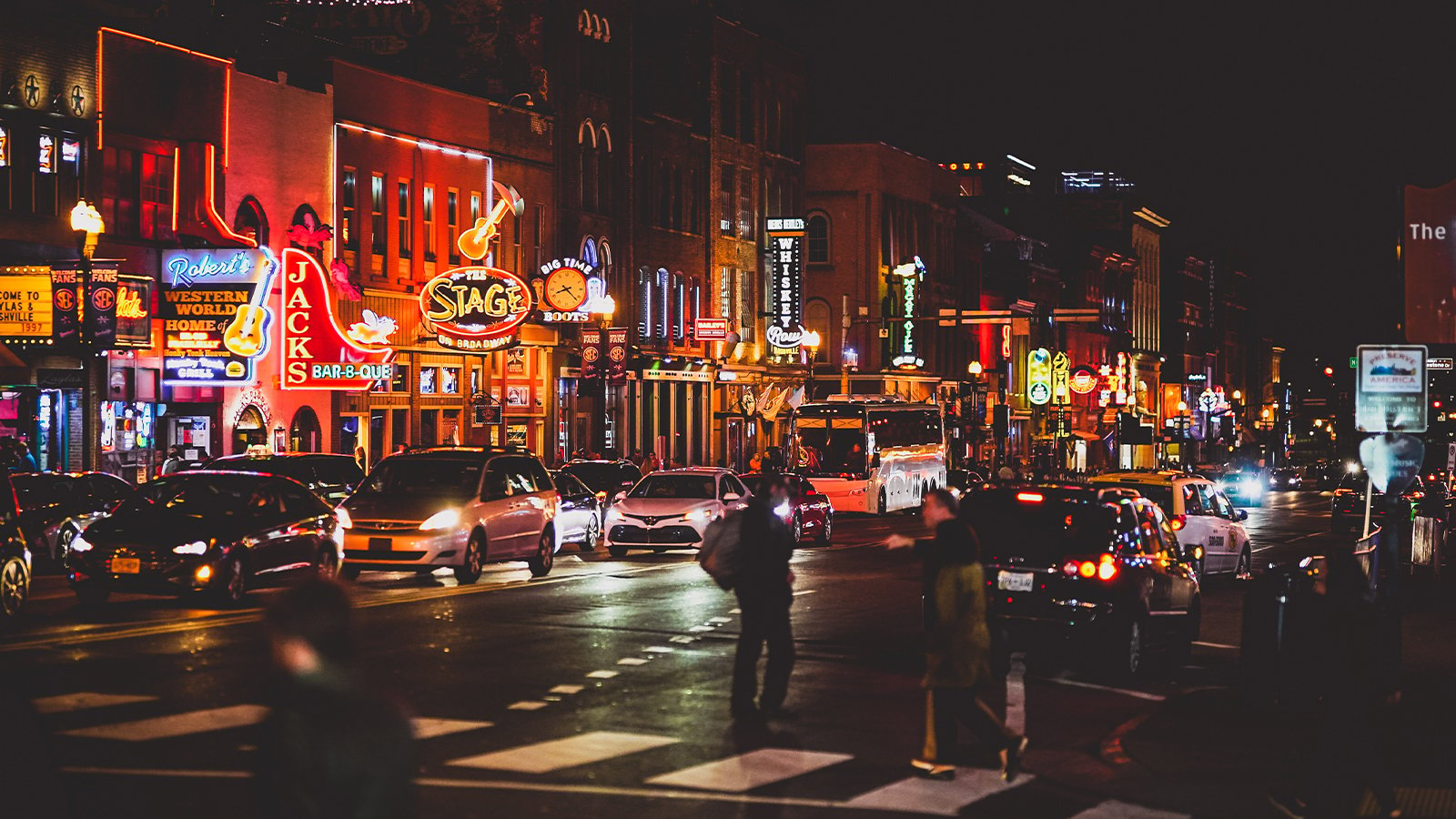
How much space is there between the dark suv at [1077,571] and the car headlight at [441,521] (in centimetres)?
940

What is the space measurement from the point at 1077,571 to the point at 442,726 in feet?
21.0

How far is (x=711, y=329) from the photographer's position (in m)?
62.7

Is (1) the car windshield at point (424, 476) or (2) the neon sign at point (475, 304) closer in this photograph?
(1) the car windshield at point (424, 476)

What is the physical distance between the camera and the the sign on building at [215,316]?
3750 centimetres

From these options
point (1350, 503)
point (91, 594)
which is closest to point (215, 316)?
point (91, 594)

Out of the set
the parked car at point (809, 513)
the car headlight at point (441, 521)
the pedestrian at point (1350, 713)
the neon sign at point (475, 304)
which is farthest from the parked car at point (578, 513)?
the pedestrian at point (1350, 713)

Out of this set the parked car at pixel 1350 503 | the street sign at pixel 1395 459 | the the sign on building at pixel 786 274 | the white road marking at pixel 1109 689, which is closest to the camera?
the white road marking at pixel 1109 689

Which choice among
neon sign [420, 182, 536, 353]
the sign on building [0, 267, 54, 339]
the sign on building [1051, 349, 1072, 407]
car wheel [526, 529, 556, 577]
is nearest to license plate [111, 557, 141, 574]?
car wheel [526, 529, 556, 577]

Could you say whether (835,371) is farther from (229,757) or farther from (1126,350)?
(229,757)

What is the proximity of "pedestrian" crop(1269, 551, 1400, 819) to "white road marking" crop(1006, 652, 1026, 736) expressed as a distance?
111 inches

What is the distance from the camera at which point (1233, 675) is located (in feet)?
58.3

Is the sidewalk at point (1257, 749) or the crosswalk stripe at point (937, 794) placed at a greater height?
the crosswalk stripe at point (937, 794)

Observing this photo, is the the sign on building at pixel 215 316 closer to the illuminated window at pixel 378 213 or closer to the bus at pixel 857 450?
the illuminated window at pixel 378 213

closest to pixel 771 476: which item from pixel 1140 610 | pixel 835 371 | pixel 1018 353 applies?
pixel 1140 610
